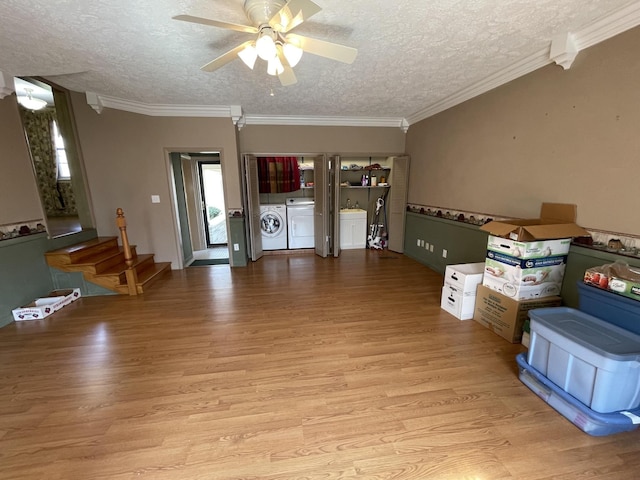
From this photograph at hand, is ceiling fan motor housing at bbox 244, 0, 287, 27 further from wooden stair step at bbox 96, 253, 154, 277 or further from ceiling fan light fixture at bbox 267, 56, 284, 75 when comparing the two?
wooden stair step at bbox 96, 253, 154, 277

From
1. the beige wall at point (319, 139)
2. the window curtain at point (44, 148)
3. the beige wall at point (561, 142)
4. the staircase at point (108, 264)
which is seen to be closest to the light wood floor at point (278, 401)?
the staircase at point (108, 264)

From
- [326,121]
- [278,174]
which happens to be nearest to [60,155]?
[278,174]

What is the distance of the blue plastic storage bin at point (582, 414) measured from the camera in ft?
4.55

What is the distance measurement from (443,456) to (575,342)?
1009 millimetres

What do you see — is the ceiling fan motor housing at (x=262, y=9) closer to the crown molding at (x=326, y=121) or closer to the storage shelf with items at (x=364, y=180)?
the crown molding at (x=326, y=121)

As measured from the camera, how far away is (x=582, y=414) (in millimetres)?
1445

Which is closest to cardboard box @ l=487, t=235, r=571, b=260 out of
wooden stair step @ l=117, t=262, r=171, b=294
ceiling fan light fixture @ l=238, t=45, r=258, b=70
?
ceiling fan light fixture @ l=238, t=45, r=258, b=70

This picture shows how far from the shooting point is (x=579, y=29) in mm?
2016

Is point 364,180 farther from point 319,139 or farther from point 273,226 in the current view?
point 273,226

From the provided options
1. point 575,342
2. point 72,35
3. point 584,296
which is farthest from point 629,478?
point 72,35

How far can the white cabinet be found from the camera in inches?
216

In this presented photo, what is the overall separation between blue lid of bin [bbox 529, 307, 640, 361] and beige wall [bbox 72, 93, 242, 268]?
4.27 m

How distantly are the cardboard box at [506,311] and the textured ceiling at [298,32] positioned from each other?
2.21 m

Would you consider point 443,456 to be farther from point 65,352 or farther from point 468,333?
point 65,352
